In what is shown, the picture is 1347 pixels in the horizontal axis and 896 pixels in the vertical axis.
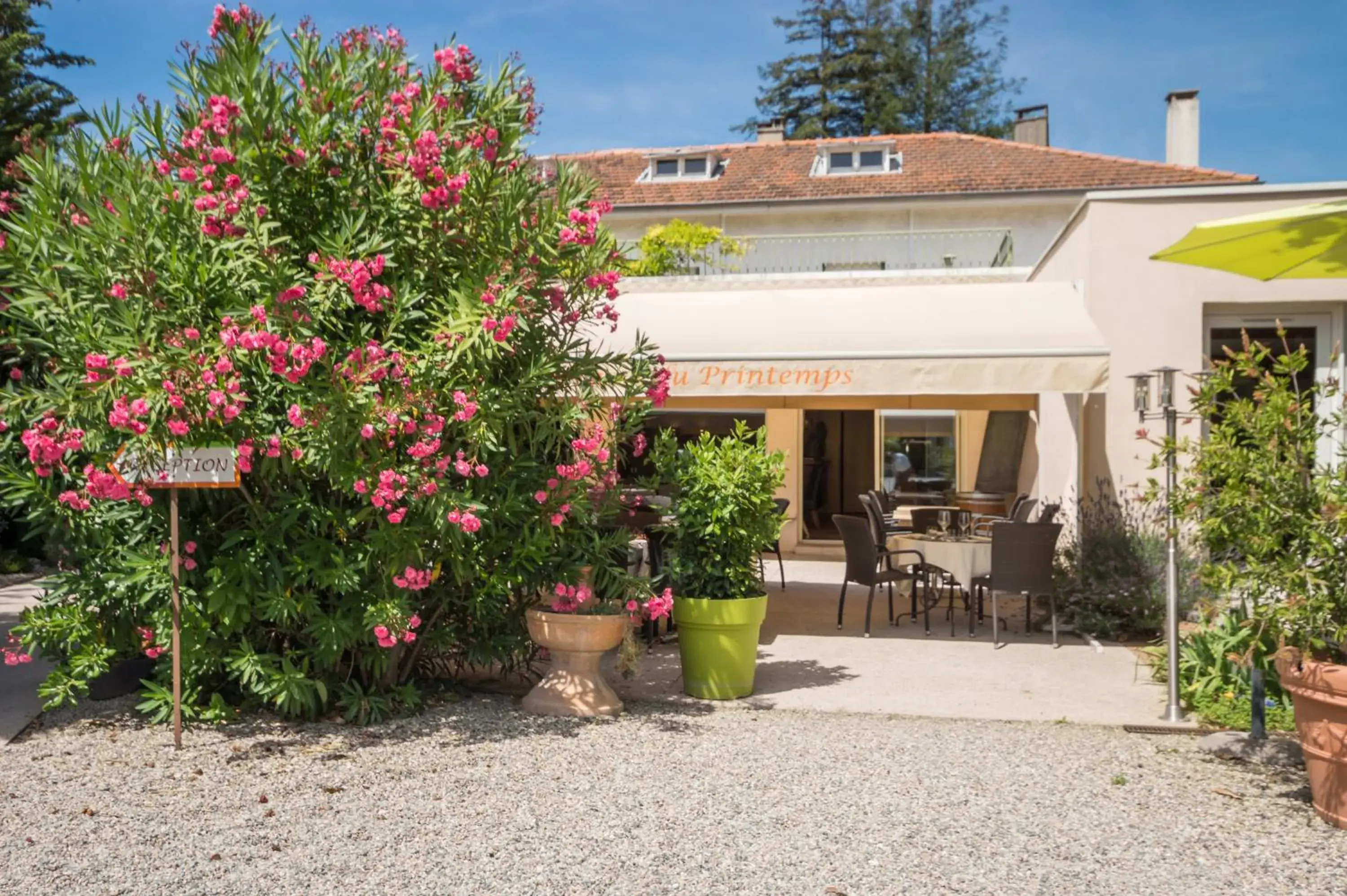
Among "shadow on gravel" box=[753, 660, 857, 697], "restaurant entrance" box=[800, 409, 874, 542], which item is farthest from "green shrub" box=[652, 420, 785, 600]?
"restaurant entrance" box=[800, 409, 874, 542]

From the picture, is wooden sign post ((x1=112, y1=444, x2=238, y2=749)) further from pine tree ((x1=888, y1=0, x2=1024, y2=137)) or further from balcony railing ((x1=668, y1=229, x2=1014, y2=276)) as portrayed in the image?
pine tree ((x1=888, y1=0, x2=1024, y2=137))

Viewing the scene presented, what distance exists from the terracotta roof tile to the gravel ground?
17.9 metres

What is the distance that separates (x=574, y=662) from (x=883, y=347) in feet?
13.0

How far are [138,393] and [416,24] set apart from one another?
9.69ft

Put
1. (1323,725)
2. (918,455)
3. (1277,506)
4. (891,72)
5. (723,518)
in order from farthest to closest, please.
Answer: (891,72)
(918,455)
(723,518)
(1277,506)
(1323,725)

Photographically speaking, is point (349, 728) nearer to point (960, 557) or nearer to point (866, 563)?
point (866, 563)

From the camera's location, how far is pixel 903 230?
76.8ft

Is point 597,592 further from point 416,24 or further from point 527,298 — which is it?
point 416,24

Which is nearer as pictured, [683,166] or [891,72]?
[683,166]

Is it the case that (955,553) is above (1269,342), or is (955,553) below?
below

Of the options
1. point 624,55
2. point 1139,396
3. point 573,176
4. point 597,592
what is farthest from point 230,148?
point 624,55

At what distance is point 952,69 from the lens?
132ft

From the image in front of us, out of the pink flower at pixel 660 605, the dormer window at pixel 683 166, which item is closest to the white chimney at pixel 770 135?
the dormer window at pixel 683 166

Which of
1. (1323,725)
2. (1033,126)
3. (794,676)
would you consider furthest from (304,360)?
(1033,126)
